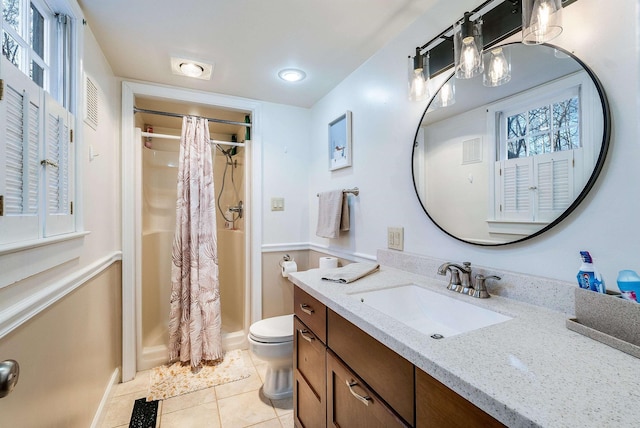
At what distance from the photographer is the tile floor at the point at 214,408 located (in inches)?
63.1

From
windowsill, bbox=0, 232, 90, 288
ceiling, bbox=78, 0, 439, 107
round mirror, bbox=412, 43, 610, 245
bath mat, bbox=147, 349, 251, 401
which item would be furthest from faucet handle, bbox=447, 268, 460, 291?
bath mat, bbox=147, 349, 251, 401

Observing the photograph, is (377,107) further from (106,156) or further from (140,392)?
(140,392)

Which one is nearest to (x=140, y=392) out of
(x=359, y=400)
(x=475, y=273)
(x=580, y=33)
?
(x=359, y=400)

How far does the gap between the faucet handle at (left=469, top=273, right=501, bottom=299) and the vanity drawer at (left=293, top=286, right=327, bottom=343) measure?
1.83 ft

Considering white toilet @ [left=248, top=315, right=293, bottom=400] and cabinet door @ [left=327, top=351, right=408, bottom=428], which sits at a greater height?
cabinet door @ [left=327, top=351, right=408, bottom=428]

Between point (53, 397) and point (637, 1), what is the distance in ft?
7.18

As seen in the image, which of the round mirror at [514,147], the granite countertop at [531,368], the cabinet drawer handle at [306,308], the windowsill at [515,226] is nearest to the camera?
the granite countertop at [531,368]

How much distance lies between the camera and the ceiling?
1310 mm

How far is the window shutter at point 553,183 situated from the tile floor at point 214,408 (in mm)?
1633

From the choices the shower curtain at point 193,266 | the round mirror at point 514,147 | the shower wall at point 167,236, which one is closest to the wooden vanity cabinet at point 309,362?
the round mirror at point 514,147

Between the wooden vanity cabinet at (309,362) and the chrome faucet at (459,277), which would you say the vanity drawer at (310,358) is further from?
the chrome faucet at (459,277)

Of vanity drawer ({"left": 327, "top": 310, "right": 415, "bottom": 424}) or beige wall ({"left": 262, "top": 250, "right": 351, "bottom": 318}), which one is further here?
beige wall ({"left": 262, "top": 250, "right": 351, "bottom": 318})

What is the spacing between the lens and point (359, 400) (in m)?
0.91

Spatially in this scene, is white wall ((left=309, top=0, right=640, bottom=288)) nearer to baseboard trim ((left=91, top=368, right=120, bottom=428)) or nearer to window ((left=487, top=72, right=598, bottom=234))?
window ((left=487, top=72, right=598, bottom=234))
